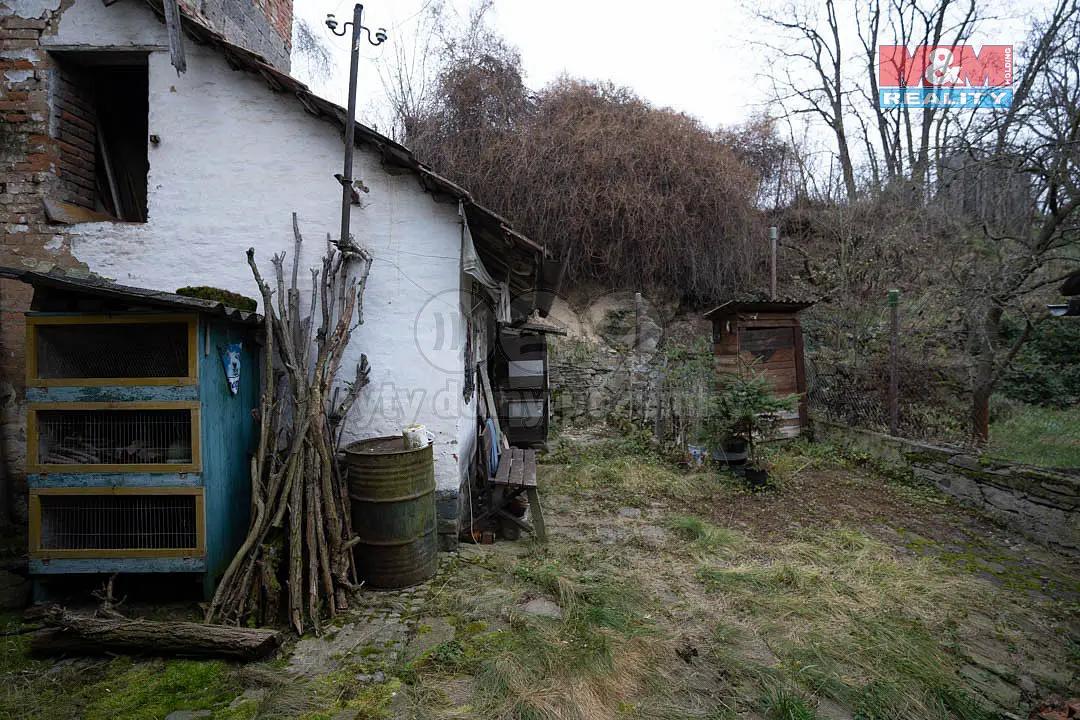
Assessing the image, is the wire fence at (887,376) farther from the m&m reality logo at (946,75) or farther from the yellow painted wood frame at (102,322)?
the yellow painted wood frame at (102,322)

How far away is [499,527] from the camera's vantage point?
5645mm

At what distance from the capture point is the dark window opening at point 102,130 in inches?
193

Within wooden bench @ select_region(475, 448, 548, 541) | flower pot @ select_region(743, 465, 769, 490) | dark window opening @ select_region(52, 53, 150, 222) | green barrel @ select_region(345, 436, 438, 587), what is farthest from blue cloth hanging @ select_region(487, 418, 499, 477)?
dark window opening @ select_region(52, 53, 150, 222)

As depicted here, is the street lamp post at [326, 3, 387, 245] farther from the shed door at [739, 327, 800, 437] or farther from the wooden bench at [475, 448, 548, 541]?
the shed door at [739, 327, 800, 437]

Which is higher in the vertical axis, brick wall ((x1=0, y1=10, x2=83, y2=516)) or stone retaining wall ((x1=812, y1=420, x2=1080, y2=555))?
brick wall ((x1=0, y1=10, x2=83, y2=516))

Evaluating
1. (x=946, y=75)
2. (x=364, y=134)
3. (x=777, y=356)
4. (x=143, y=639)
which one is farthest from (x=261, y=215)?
(x=946, y=75)

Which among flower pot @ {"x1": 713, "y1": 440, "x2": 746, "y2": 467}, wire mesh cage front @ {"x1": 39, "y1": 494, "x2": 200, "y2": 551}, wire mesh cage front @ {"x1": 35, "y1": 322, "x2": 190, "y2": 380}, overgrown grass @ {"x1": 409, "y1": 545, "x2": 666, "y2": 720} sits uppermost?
wire mesh cage front @ {"x1": 35, "y1": 322, "x2": 190, "y2": 380}

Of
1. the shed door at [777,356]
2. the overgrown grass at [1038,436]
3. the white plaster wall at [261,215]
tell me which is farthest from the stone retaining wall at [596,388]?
the white plaster wall at [261,215]

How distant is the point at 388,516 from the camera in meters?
4.04

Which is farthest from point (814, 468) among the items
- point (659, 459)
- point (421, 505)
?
point (421, 505)

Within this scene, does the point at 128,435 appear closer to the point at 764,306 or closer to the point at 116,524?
the point at 116,524

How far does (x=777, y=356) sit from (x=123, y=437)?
1003 cm

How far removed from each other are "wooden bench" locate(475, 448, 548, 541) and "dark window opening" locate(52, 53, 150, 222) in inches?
188

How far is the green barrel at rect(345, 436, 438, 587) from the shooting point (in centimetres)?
404
